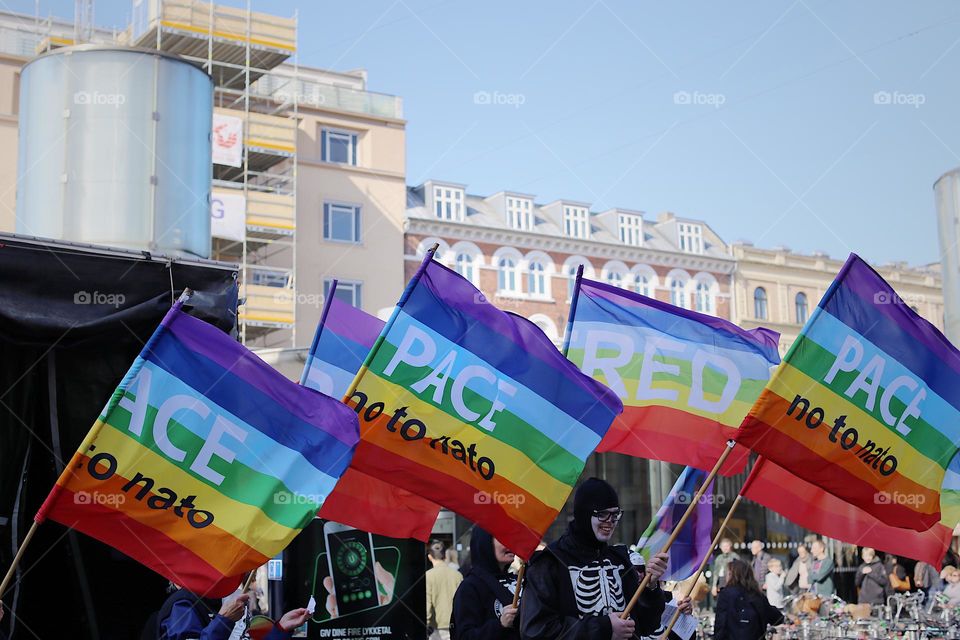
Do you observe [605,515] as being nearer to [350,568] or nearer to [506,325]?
[506,325]

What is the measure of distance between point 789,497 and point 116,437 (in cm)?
552

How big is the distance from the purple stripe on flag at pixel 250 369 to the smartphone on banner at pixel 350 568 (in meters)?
2.39

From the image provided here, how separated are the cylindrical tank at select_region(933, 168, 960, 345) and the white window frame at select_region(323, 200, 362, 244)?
2586cm

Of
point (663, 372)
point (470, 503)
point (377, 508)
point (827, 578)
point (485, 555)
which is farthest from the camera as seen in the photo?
point (827, 578)

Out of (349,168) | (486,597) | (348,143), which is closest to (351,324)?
(486,597)

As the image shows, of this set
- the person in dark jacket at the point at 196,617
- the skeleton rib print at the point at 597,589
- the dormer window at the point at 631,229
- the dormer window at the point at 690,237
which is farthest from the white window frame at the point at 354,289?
the skeleton rib print at the point at 597,589

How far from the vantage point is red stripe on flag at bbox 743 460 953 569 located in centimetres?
902

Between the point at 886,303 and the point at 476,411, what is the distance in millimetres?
3224

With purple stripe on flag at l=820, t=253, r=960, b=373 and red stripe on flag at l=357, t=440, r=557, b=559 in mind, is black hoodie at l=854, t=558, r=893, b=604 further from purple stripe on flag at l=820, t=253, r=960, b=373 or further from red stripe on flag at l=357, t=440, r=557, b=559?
red stripe on flag at l=357, t=440, r=557, b=559

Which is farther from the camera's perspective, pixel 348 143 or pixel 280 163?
pixel 348 143

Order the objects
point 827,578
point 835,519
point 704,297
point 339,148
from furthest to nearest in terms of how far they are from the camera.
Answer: point 704,297 → point 339,148 → point 827,578 → point 835,519

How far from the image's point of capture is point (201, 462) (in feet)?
21.3

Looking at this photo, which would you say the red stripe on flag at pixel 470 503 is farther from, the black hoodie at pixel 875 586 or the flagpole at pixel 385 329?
the black hoodie at pixel 875 586

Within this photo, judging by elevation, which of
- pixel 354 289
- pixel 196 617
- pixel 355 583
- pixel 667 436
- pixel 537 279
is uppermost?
pixel 537 279
